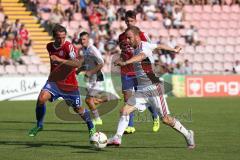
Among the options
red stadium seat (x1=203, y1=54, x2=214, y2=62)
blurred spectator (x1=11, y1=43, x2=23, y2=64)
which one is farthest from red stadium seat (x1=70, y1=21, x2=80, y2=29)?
red stadium seat (x1=203, y1=54, x2=214, y2=62)

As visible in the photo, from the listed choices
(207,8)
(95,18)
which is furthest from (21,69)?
(207,8)

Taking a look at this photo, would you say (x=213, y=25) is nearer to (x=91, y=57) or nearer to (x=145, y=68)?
(x=91, y=57)

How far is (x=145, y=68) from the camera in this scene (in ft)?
45.1

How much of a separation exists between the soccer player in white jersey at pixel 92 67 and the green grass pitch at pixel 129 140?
68 centimetres

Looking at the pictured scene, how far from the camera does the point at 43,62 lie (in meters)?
33.5

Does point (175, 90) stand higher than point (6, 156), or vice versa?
point (6, 156)

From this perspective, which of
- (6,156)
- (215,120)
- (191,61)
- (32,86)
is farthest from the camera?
(191,61)

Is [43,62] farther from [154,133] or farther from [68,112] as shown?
[154,133]

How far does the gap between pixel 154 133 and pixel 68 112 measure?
5.78 m

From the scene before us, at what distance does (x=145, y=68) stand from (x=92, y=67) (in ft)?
15.3

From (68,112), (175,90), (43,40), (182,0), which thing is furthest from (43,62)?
(68,112)

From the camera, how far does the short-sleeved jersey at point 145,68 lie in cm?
1266

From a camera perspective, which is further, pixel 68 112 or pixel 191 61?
pixel 191 61

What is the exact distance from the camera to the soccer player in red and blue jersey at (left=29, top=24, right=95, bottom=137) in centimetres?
1410
